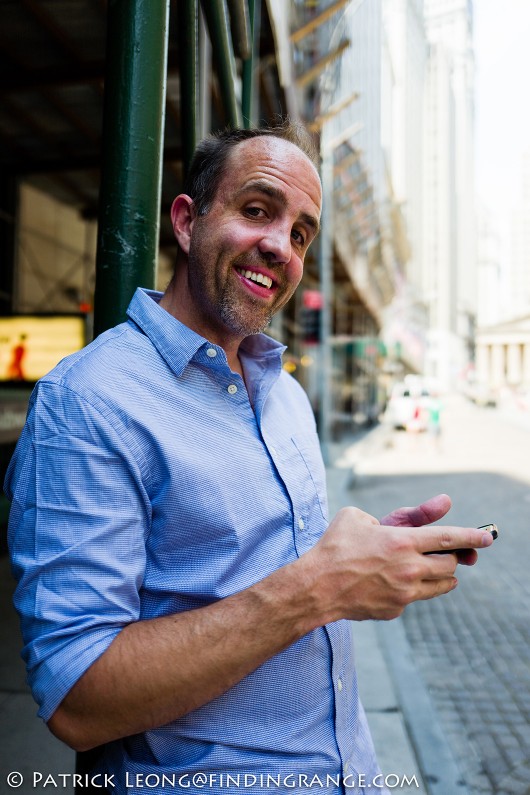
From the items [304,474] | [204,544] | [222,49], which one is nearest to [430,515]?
[304,474]

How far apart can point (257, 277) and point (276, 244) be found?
88mm

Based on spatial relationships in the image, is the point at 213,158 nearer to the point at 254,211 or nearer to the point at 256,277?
the point at 254,211

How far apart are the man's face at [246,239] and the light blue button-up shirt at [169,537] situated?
0.14 metres

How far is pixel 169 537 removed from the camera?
1.17 m

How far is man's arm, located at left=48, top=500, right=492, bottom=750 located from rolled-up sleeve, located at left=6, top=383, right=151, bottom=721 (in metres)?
0.04

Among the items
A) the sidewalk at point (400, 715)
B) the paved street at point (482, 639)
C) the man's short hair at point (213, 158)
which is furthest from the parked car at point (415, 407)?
the man's short hair at point (213, 158)

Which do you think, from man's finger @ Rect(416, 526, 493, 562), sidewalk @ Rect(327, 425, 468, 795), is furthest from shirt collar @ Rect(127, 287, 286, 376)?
sidewalk @ Rect(327, 425, 468, 795)

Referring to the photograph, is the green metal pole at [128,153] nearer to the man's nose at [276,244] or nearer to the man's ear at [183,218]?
the man's ear at [183,218]

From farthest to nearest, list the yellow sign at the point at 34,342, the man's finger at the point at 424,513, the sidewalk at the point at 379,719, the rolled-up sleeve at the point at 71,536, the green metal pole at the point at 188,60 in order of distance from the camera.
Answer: the yellow sign at the point at 34,342, the sidewalk at the point at 379,719, the green metal pole at the point at 188,60, the man's finger at the point at 424,513, the rolled-up sleeve at the point at 71,536

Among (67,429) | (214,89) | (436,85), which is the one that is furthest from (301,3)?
(436,85)

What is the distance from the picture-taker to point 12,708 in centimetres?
318

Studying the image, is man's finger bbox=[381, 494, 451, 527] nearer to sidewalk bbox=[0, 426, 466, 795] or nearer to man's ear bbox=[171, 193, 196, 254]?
man's ear bbox=[171, 193, 196, 254]

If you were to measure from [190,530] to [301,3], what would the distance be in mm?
14996

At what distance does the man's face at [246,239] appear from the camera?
1474 mm
